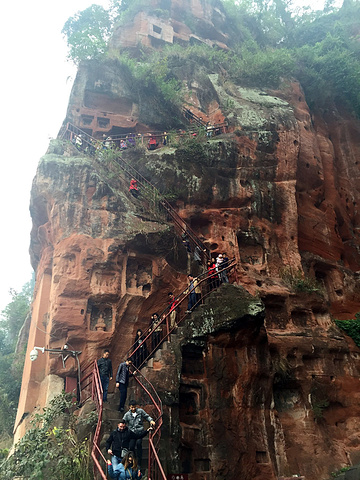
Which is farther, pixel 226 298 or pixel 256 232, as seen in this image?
pixel 256 232

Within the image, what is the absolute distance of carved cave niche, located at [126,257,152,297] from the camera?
14734mm

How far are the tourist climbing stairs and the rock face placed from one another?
477 millimetres

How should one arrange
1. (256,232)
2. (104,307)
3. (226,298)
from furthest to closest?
(256,232) → (104,307) → (226,298)

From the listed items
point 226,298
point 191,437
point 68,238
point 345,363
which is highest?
point 68,238

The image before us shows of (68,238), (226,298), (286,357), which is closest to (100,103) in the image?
(68,238)

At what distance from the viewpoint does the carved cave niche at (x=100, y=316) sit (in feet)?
45.1

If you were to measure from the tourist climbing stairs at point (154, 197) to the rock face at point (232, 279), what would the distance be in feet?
1.56

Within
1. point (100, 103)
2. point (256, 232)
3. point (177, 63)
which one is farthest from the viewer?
point (177, 63)

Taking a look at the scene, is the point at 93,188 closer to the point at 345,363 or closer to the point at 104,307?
the point at 104,307

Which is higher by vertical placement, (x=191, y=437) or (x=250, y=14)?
(x=250, y=14)

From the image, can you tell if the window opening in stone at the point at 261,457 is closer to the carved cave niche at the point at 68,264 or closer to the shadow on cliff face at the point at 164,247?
the shadow on cliff face at the point at 164,247

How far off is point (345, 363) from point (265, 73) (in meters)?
17.5

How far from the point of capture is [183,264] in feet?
51.4

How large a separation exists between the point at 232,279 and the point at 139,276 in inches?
146
